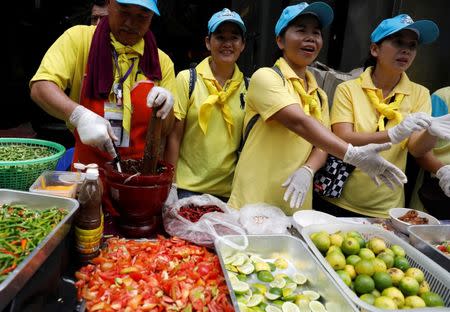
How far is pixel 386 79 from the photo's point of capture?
9.00 ft

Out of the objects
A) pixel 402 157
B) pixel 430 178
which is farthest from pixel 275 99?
pixel 430 178

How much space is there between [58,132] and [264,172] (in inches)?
150

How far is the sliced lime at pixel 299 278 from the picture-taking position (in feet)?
5.46

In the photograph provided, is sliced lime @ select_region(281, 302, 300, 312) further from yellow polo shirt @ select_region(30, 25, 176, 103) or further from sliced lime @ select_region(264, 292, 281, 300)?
yellow polo shirt @ select_region(30, 25, 176, 103)

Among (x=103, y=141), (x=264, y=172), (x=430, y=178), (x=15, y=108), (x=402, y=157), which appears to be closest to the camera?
(x=103, y=141)

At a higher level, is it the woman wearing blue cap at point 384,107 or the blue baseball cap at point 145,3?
the blue baseball cap at point 145,3

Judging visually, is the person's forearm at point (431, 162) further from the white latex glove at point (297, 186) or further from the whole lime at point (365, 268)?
the whole lime at point (365, 268)

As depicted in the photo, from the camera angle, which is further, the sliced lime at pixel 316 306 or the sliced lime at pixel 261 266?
the sliced lime at pixel 261 266

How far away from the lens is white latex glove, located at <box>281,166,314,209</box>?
225cm

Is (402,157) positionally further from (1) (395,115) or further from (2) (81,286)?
(2) (81,286)

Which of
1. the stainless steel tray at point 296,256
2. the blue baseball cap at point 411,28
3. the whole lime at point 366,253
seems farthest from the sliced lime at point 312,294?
the blue baseball cap at point 411,28

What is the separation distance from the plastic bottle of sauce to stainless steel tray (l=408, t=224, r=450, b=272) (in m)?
1.70

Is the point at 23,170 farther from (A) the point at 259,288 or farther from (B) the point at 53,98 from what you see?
(A) the point at 259,288

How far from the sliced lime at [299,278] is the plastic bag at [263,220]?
33 cm
